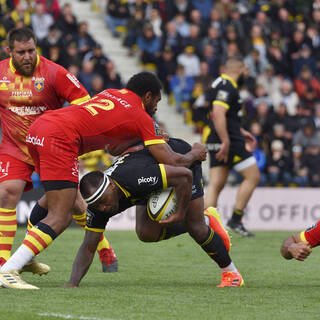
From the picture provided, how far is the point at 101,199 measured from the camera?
23.4ft

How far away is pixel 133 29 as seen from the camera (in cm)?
2184

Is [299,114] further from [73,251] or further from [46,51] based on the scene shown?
[73,251]

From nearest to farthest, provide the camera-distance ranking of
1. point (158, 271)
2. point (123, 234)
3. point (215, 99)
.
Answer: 1. point (158, 271)
2. point (215, 99)
3. point (123, 234)

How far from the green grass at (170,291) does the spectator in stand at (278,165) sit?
667cm

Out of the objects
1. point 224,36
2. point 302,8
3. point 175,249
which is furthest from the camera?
point 302,8

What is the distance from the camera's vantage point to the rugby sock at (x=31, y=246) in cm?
705

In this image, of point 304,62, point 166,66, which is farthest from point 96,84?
point 304,62

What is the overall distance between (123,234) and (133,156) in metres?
7.01

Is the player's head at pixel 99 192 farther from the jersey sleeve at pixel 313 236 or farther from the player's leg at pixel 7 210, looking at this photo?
the jersey sleeve at pixel 313 236

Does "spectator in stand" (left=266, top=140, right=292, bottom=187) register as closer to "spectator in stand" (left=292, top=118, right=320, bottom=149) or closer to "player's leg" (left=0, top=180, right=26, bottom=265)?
"spectator in stand" (left=292, top=118, right=320, bottom=149)

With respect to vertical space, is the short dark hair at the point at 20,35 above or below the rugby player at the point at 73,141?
above

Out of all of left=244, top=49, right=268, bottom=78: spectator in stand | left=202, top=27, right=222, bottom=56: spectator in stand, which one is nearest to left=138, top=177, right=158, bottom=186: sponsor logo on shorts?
left=202, top=27, right=222, bottom=56: spectator in stand

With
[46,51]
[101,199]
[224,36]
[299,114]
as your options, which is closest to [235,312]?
[101,199]

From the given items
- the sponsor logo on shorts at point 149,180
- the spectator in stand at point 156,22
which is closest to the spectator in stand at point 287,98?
the spectator in stand at point 156,22
